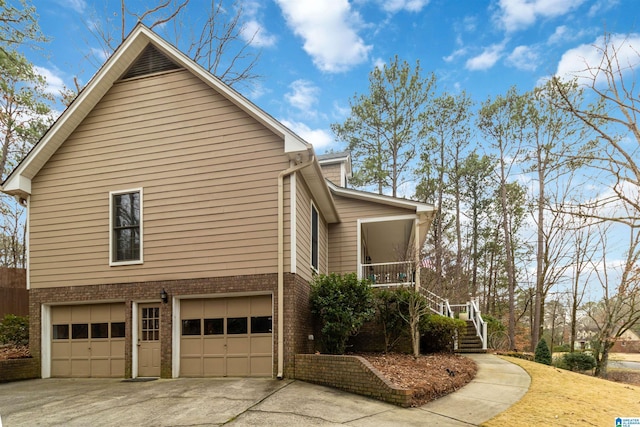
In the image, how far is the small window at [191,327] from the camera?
9641 mm

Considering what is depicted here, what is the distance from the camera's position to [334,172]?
1770 cm

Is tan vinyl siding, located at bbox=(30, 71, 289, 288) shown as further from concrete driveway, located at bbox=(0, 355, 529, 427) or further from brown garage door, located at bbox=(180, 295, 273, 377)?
concrete driveway, located at bbox=(0, 355, 529, 427)

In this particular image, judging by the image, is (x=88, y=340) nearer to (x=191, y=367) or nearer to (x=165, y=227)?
(x=191, y=367)

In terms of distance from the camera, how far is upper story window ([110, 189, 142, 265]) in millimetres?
10227

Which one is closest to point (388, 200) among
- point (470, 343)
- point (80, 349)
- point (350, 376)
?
point (470, 343)

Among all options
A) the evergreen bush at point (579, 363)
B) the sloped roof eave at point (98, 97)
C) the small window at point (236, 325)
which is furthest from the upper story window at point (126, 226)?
the evergreen bush at point (579, 363)

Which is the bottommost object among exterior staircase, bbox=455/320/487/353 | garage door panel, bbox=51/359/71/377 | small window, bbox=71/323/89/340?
exterior staircase, bbox=455/320/487/353

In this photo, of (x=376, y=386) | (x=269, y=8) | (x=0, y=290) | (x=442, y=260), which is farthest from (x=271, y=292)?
(x=269, y=8)

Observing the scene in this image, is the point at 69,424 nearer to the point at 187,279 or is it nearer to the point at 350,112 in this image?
the point at 187,279

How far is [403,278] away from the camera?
13539 millimetres

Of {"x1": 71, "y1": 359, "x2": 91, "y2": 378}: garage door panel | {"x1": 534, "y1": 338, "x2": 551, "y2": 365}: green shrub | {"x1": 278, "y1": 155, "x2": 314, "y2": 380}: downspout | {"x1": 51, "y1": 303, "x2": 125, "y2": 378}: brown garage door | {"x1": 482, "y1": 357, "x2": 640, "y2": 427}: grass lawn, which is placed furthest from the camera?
{"x1": 534, "y1": 338, "x2": 551, "y2": 365}: green shrub

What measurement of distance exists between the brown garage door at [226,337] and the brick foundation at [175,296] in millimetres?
301

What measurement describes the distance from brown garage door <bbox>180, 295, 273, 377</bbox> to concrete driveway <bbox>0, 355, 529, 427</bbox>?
43 centimetres

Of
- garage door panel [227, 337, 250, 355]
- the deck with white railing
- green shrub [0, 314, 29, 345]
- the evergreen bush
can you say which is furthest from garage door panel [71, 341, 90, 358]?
the evergreen bush
